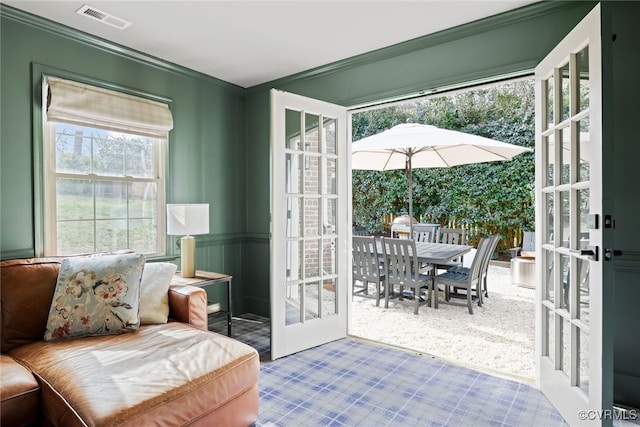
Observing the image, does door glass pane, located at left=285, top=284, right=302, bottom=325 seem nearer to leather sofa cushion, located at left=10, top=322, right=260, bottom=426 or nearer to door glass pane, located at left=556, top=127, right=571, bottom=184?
leather sofa cushion, located at left=10, top=322, right=260, bottom=426

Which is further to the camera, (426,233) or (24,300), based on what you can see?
(426,233)

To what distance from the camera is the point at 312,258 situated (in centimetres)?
318

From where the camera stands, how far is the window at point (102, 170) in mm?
2701

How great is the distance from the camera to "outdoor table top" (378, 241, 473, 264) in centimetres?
413

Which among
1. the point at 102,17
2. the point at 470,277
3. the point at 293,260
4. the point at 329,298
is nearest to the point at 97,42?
the point at 102,17

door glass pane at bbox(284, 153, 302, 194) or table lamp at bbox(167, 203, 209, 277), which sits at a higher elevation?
door glass pane at bbox(284, 153, 302, 194)

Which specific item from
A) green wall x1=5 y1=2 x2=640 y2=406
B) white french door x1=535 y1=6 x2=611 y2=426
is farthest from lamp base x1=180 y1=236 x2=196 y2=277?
white french door x1=535 y1=6 x2=611 y2=426

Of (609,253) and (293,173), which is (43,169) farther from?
(609,253)

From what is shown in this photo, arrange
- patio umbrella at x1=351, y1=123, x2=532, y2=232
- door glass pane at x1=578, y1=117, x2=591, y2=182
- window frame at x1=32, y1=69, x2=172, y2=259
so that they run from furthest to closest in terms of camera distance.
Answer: patio umbrella at x1=351, y1=123, x2=532, y2=232 → window frame at x1=32, y1=69, x2=172, y2=259 → door glass pane at x1=578, y1=117, x2=591, y2=182

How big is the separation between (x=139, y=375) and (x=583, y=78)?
257cm

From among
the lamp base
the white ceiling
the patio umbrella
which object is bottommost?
the lamp base

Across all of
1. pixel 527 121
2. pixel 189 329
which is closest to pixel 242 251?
pixel 189 329

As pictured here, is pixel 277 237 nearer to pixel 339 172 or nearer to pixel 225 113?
pixel 339 172

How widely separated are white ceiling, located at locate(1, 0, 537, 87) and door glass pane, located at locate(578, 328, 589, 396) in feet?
6.71
